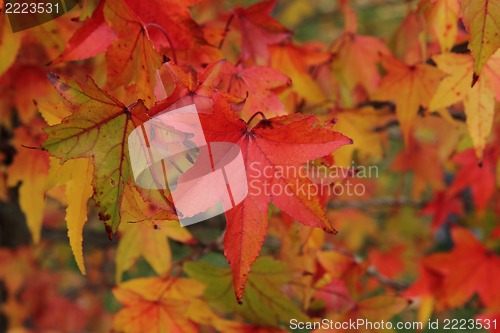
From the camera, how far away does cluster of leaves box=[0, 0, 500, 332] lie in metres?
0.62

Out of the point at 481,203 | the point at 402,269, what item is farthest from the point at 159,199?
the point at 402,269

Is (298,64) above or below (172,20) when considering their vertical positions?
below

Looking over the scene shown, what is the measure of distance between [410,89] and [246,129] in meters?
0.45

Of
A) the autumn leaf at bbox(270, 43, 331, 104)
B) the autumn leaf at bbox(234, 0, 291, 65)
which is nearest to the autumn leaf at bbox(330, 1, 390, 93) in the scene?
the autumn leaf at bbox(270, 43, 331, 104)

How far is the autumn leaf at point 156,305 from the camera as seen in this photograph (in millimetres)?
924

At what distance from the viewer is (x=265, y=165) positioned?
0.65 m

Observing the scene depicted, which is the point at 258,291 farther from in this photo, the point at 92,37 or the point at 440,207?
the point at 440,207

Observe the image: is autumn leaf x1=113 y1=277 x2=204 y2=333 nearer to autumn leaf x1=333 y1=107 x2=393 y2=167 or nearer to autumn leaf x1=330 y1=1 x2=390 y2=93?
autumn leaf x1=333 y1=107 x2=393 y2=167

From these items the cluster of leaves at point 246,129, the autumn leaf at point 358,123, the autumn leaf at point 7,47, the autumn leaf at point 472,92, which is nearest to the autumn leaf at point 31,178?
the cluster of leaves at point 246,129

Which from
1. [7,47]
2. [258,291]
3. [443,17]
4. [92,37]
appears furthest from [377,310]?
[7,47]

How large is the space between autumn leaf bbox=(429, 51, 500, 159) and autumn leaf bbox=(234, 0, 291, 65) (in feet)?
0.94

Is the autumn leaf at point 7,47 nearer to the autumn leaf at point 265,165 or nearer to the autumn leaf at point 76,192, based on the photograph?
the autumn leaf at point 76,192

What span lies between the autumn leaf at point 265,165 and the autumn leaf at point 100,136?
99 mm

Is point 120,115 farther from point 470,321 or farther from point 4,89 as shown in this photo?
point 470,321
